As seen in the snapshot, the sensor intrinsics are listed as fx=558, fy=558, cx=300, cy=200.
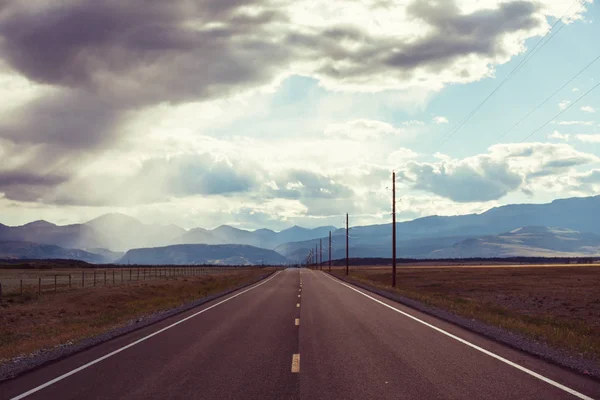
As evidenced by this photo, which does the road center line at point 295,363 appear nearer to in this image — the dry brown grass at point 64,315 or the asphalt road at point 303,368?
the asphalt road at point 303,368

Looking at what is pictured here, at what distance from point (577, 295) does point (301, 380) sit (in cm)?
3593

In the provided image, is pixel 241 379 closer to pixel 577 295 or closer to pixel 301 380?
pixel 301 380

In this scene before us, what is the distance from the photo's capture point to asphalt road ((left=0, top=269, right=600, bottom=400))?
875cm

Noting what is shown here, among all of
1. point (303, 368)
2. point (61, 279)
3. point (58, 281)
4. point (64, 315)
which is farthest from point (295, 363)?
point (61, 279)

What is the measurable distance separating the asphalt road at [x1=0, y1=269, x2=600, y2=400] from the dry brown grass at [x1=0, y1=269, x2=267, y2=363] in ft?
10.6

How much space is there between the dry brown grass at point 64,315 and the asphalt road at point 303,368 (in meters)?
3.23

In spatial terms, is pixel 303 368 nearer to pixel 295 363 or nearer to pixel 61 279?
pixel 295 363

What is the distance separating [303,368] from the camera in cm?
1070

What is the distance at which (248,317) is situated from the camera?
68.9 ft

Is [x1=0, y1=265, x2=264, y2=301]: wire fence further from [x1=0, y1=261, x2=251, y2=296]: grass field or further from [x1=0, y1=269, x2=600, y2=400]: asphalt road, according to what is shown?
[x1=0, y1=269, x2=600, y2=400]: asphalt road

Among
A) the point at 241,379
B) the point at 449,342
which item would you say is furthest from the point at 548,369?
the point at 241,379

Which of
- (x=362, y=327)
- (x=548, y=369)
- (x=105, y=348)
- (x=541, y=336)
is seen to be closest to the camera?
(x=548, y=369)

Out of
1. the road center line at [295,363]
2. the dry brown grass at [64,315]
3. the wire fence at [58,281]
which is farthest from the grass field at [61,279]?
the road center line at [295,363]

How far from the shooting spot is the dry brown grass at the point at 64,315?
18.3 meters
